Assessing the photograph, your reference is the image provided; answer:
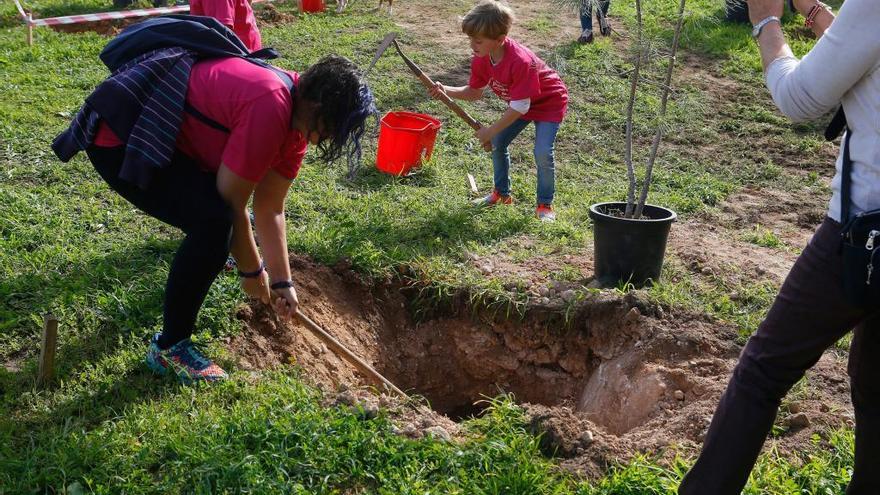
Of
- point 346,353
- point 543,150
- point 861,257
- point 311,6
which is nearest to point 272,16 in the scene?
point 311,6

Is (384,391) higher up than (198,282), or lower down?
lower down

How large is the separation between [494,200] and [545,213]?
424mm

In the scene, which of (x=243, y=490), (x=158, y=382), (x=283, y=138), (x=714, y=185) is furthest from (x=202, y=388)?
(x=714, y=185)

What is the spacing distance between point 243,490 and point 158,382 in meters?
0.92

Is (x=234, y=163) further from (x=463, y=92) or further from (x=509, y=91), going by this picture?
(x=463, y=92)

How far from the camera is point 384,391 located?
13.3 ft

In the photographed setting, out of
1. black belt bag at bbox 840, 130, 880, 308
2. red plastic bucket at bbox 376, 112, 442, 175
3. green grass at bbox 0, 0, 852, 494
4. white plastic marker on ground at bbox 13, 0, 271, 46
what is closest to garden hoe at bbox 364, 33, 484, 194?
red plastic bucket at bbox 376, 112, 442, 175

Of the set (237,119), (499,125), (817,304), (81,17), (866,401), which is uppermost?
(237,119)

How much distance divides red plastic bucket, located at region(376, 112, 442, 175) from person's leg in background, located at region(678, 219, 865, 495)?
4184 millimetres

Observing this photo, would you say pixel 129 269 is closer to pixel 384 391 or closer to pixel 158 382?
pixel 158 382

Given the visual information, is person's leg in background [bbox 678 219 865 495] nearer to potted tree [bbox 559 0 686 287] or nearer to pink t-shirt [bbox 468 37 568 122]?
potted tree [bbox 559 0 686 287]

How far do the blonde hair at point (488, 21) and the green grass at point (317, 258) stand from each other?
580 millimetres

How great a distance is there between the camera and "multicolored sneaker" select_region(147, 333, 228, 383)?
3633 millimetres

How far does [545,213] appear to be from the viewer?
600cm
